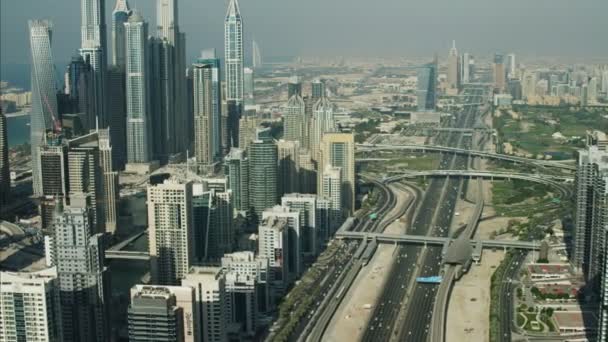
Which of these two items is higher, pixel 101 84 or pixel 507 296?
pixel 101 84

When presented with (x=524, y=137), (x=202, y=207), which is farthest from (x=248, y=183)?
(x=524, y=137)

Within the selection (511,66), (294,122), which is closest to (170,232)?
(294,122)

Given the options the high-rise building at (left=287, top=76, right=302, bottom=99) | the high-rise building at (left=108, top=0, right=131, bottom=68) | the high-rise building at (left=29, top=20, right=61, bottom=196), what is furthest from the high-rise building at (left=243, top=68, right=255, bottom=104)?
the high-rise building at (left=29, top=20, right=61, bottom=196)

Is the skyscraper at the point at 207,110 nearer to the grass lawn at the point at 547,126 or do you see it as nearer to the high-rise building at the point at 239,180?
the high-rise building at the point at 239,180

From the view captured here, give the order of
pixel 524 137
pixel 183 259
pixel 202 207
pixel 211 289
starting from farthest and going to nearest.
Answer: pixel 524 137 < pixel 202 207 < pixel 183 259 < pixel 211 289

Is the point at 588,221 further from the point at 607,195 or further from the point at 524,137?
the point at 524,137
